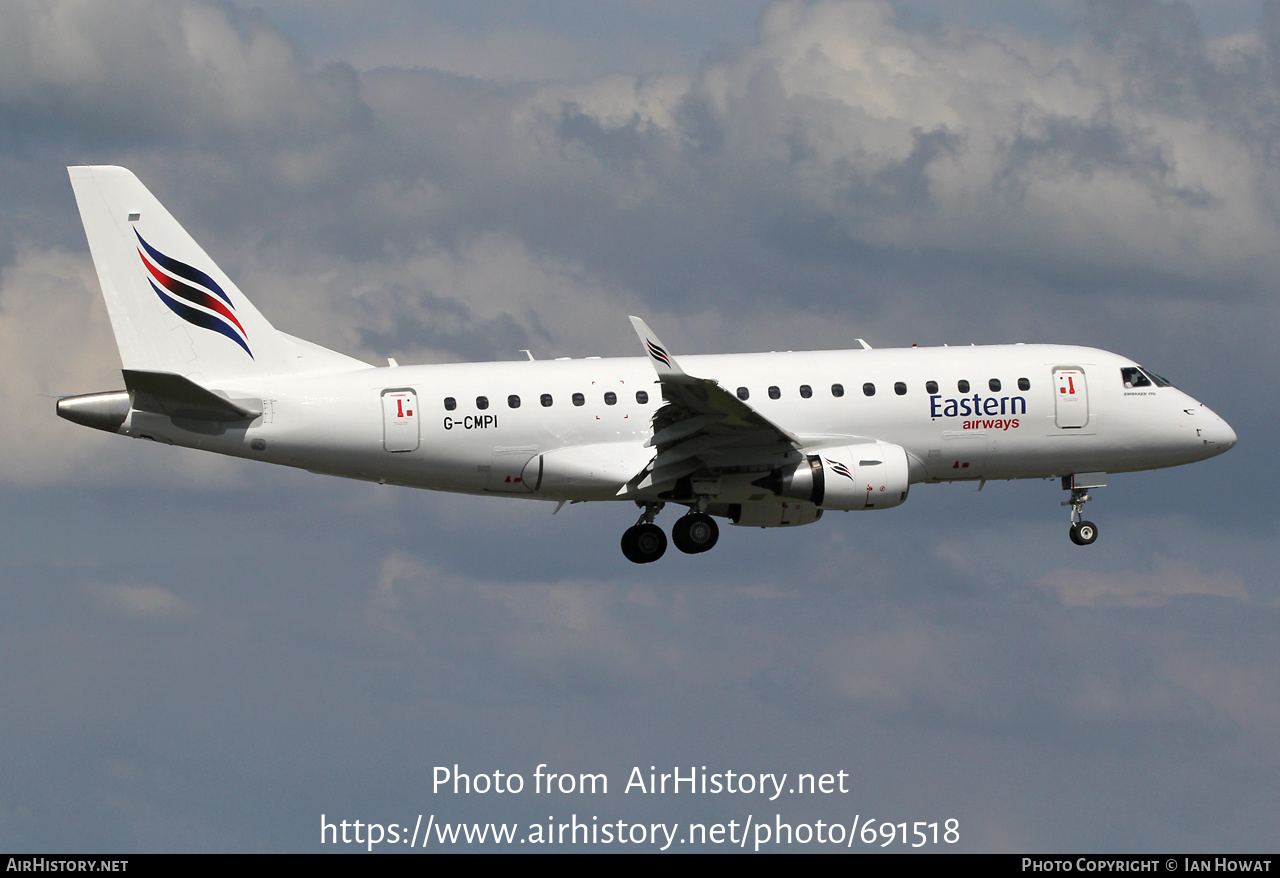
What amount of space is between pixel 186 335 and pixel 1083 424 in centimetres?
2705

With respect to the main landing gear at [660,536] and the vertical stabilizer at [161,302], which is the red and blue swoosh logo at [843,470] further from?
the vertical stabilizer at [161,302]

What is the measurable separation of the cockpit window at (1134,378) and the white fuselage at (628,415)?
254 millimetres

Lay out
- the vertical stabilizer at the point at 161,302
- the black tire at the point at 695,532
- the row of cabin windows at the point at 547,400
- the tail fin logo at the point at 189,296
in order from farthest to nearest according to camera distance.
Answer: the black tire at the point at 695,532 < the tail fin logo at the point at 189,296 < the vertical stabilizer at the point at 161,302 < the row of cabin windows at the point at 547,400

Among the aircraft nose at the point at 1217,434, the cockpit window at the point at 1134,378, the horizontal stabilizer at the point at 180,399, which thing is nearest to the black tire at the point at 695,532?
the horizontal stabilizer at the point at 180,399

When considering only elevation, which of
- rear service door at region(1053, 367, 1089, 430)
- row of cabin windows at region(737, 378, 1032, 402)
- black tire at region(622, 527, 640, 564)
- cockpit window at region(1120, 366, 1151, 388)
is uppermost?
cockpit window at region(1120, 366, 1151, 388)

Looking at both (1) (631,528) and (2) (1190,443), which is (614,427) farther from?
(2) (1190,443)

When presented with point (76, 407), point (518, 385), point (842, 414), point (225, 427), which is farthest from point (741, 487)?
point (76, 407)

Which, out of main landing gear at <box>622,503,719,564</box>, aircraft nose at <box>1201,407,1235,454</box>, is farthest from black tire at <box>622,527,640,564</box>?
aircraft nose at <box>1201,407,1235,454</box>

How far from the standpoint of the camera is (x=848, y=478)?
43.0 metres

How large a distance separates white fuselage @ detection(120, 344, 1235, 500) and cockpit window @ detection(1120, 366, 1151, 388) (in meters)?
0.25

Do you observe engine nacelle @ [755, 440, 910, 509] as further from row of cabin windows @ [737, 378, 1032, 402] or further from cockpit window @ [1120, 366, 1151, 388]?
cockpit window @ [1120, 366, 1151, 388]

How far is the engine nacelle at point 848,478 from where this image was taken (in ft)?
141

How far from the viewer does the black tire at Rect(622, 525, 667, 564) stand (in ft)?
154

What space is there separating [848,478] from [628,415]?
660cm
